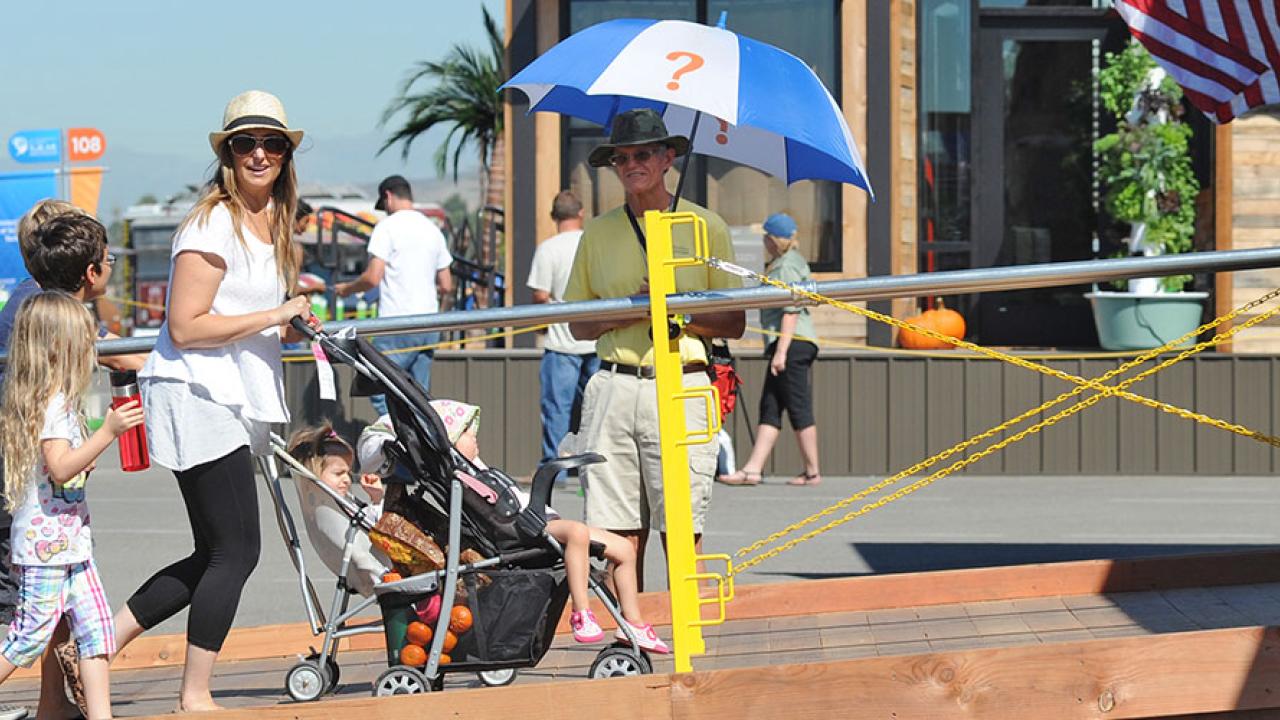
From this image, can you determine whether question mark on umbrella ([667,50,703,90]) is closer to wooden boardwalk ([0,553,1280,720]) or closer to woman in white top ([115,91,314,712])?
woman in white top ([115,91,314,712])

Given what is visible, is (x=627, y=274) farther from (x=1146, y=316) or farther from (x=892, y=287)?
(x=1146, y=316)

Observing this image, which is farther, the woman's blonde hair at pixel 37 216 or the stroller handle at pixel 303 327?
the woman's blonde hair at pixel 37 216

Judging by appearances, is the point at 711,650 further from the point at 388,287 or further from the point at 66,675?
the point at 388,287

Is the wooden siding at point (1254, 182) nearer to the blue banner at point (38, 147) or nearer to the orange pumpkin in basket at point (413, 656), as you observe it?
the orange pumpkin in basket at point (413, 656)

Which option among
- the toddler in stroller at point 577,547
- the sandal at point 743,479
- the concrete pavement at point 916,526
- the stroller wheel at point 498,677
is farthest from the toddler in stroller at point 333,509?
the sandal at point 743,479

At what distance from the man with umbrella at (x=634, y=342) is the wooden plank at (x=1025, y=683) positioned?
1.42m

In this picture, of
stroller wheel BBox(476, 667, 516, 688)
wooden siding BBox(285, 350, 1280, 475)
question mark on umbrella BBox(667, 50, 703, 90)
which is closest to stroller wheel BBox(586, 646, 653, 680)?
stroller wheel BBox(476, 667, 516, 688)

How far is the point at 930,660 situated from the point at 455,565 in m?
1.45

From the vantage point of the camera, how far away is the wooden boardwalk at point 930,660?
4875 mm

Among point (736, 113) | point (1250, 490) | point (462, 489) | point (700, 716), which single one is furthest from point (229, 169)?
point (1250, 490)

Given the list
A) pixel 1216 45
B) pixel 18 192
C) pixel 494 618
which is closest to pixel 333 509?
pixel 494 618

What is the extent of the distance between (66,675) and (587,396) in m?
1.89

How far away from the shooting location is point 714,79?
607 centimetres

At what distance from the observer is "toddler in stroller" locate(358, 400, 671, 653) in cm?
581
